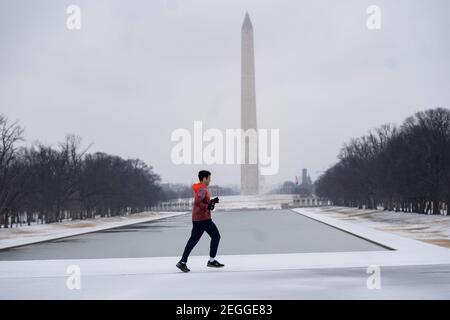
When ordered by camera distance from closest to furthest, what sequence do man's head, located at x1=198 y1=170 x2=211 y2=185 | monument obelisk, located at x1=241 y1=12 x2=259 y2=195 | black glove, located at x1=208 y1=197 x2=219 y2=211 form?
black glove, located at x1=208 y1=197 x2=219 y2=211 < man's head, located at x1=198 y1=170 x2=211 y2=185 < monument obelisk, located at x1=241 y1=12 x2=259 y2=195

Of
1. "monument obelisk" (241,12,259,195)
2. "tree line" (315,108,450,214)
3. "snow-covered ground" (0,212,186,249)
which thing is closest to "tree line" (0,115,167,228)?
"snow-covered ground" (0,212,186,249)

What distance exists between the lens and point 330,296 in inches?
328

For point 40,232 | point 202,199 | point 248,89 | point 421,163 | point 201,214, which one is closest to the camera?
point 202,199

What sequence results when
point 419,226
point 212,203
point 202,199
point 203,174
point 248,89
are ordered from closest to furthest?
1. point 212,203
2. point 202,199
3. point 203,174
4. point 419,226
5. point 248,89

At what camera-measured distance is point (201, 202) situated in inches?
442

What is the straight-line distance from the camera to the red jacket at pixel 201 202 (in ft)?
36.7

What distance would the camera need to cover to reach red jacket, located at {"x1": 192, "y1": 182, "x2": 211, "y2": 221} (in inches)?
440

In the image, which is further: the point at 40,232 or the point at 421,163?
the point at 421,163

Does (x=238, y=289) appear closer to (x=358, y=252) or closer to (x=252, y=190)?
(x=358, y=252)

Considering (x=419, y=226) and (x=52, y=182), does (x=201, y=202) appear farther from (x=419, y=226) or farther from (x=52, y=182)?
(x=52, y=182)

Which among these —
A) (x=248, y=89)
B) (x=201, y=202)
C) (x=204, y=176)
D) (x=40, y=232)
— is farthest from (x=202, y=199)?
(x=248, y=89)

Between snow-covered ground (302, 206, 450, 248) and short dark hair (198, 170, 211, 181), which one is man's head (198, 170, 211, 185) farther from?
snow-covered ground (302, 206, 450, 248)
